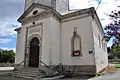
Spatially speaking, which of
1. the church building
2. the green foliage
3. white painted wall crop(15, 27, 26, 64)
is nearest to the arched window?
the church building

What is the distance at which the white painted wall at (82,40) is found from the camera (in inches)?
461

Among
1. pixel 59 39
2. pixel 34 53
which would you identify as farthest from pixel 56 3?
pixel 34 53

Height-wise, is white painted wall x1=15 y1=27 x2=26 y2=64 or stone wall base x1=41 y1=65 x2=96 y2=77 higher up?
white painted wall x1=15 y1=27 x2=26 y2=64

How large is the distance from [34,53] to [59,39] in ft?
10.2

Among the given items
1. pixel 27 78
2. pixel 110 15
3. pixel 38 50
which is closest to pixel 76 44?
pixel 38 50

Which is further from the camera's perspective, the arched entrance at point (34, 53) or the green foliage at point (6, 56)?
the green foliage at point (6, 56)

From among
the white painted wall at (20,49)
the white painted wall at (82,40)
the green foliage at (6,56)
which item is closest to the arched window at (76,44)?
the white painted wall at (82,40)

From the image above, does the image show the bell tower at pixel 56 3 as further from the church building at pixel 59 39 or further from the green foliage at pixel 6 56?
the green foliage at pixel 6 56

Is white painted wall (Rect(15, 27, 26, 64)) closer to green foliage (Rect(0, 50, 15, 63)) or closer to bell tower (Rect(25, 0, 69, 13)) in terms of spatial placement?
bell tower (Rect(25, 0, 69, 13))

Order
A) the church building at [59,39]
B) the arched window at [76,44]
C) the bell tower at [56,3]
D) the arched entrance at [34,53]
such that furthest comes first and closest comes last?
the bell tower at [56,3] < the arched entrance at [34,53] < the arched window at [76,44] < the church building at [59,39]

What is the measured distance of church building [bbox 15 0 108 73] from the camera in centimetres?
1182

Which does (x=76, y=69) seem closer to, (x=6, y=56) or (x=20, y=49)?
(x=20, y=49)

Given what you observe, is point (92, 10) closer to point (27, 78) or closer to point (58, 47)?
point (58, 47)

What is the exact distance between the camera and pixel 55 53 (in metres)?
12.5
